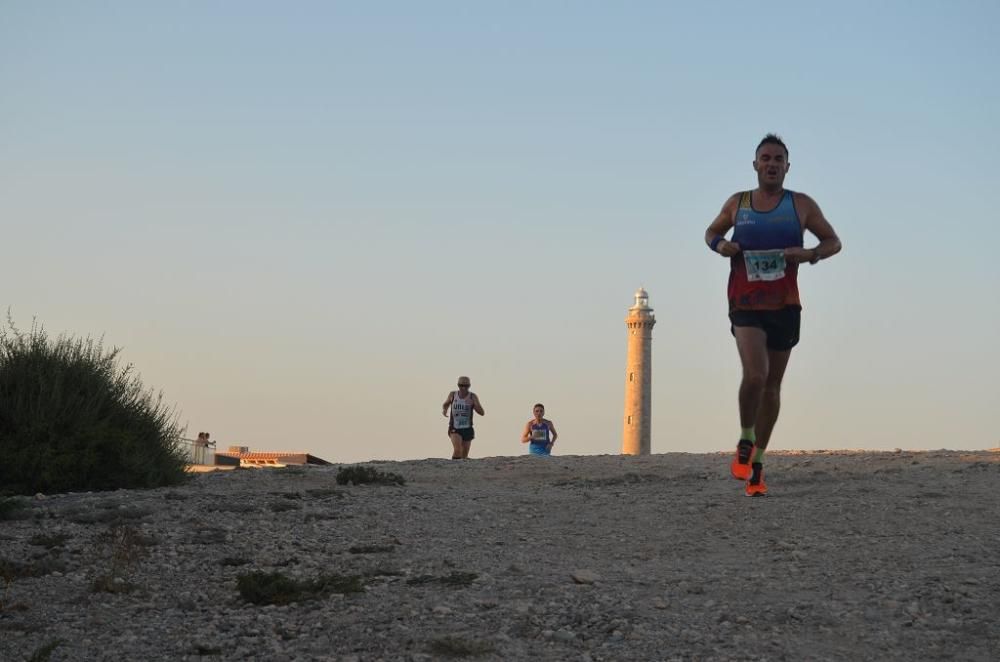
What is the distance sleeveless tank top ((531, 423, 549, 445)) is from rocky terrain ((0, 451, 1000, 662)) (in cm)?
917

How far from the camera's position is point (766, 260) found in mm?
9094

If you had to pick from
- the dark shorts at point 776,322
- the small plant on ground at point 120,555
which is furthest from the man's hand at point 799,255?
the small plant on ground at point 120,555

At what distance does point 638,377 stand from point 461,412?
197 ft

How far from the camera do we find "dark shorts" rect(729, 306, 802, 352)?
916 centimetres

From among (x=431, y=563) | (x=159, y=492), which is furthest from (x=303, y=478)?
(x=431, y=563)

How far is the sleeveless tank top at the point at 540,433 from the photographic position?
66.8 ft

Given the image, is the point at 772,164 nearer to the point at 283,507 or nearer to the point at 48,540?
the point at 283,507

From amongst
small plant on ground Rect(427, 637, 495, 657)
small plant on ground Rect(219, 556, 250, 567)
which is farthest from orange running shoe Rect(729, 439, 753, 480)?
small plant on ground Rect(427, 637, 495, 657)

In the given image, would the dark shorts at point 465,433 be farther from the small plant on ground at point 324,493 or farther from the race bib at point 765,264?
the race bib at point 765,264

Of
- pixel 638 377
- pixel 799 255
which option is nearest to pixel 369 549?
pixel 799 255

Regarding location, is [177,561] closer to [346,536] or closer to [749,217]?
[346,536]

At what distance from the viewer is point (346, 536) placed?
8.31 meters

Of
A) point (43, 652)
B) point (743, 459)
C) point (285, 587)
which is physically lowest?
point (43, 652)

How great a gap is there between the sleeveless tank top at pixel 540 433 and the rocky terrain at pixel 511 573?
9.17m
